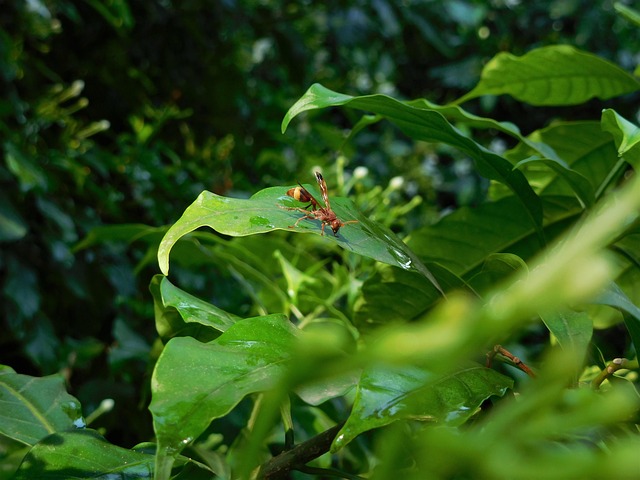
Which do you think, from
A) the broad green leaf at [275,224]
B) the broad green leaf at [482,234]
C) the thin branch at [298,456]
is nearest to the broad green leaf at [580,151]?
the broad green leaf at [482,234]

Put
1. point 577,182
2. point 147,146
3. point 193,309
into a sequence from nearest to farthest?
point 193,309, point 577,182, point 147,146

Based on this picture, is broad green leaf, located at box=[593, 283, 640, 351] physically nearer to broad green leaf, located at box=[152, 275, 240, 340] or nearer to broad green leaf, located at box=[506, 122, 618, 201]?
broad green leaf, located at box=[152, 275, 240, 340]

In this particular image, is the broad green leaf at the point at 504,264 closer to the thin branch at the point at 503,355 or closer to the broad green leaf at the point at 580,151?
the thin branch at the point at 503,355

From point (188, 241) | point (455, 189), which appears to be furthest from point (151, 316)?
point (455, 189)

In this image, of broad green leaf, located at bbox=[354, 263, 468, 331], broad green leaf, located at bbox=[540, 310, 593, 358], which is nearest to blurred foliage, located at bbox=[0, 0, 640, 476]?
broad green leaf, located at bbox=[354, 263, 468, 331]

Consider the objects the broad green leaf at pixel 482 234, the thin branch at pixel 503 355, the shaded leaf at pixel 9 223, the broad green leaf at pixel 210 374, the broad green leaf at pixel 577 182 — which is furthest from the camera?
the shaded leaf at pixel 9 223

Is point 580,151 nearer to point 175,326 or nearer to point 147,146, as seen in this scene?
point 175,326

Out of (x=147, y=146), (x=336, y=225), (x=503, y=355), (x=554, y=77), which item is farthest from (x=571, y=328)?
(x=147, y=146)
